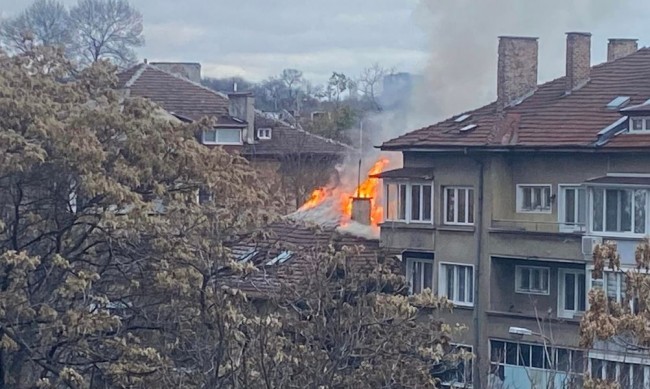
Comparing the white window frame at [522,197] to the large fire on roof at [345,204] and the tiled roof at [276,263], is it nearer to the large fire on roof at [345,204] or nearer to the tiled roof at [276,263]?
the large fire on roof at [345,204]

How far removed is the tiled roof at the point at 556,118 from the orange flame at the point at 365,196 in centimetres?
305

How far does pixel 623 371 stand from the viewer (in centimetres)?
2994

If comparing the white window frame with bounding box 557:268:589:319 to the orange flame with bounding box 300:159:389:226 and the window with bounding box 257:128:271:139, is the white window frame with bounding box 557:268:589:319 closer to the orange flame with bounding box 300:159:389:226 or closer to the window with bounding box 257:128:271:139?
the orange flame with bounding box 300:159:389:226

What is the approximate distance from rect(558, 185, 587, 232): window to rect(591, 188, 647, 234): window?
75 cm

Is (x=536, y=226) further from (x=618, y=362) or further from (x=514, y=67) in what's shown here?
(x=618, y=362)

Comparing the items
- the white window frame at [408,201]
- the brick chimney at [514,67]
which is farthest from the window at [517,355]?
the brick chimney at [514,67]

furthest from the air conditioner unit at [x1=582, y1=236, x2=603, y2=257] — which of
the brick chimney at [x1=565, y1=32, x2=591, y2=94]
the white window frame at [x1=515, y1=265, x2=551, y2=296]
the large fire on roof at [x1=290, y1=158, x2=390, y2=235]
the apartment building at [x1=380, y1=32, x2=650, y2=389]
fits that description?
the large fire on roof at [x1=290, y1=158, x2=390, y2=235]

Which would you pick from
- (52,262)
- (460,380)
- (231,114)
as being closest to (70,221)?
(52,262)

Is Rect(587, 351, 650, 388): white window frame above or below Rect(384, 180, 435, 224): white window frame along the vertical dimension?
below

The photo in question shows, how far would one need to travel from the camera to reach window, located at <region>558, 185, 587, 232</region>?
1529 inches

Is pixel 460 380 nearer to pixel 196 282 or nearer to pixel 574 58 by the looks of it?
pixel 574 58

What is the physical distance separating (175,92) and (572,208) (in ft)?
88.5

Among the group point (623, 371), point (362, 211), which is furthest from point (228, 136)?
point (623, 371)

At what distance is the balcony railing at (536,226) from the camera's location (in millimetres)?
38750
